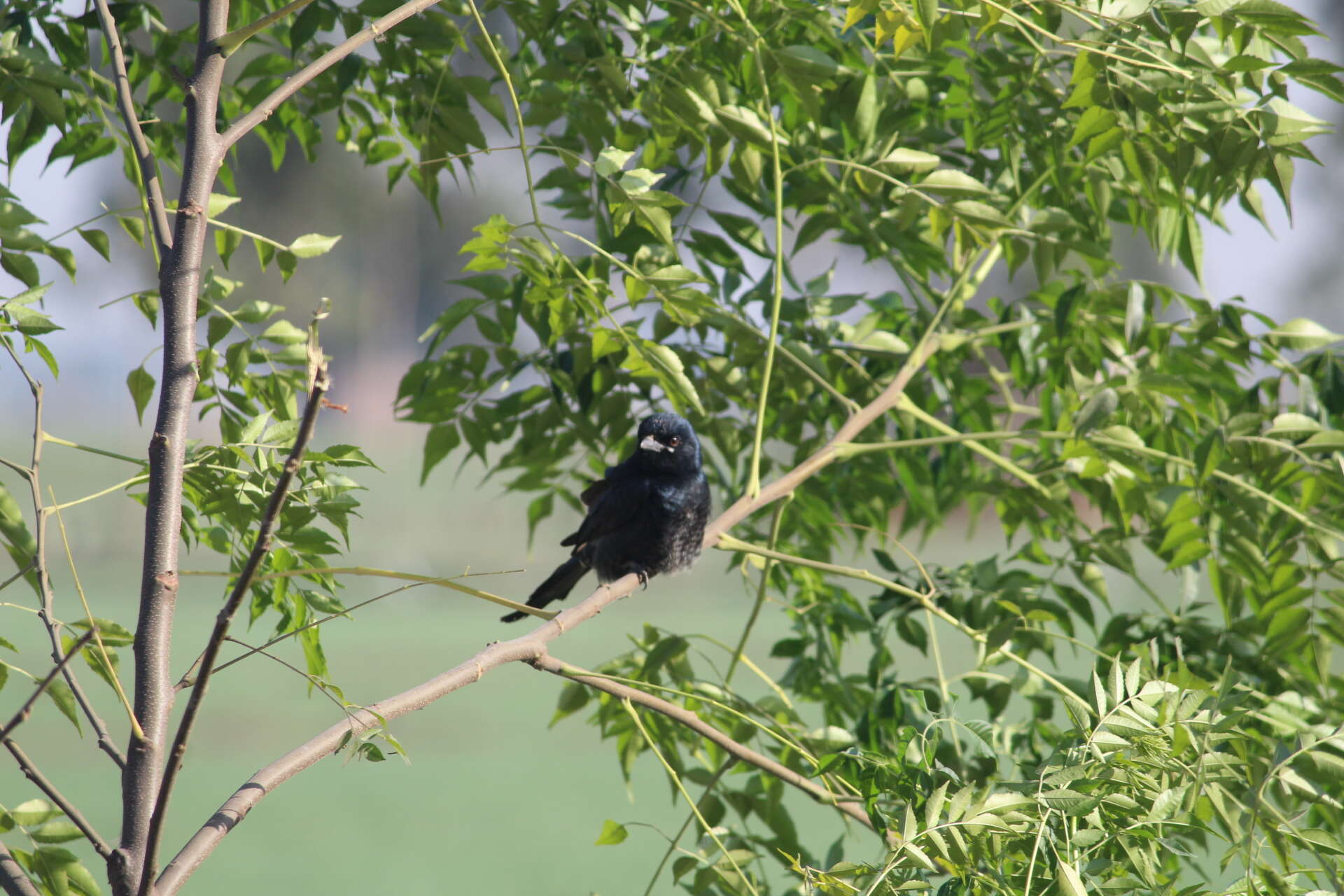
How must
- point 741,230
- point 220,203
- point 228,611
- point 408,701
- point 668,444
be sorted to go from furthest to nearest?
1. point 668,444
2. point 741,230
3. point 220,203
4. point 408,701
5. point 228,611

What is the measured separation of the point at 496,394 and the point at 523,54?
50 cm

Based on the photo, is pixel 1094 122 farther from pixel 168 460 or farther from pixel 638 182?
pixel 168 460

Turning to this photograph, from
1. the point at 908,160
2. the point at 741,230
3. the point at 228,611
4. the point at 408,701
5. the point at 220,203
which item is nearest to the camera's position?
the point at 228,611

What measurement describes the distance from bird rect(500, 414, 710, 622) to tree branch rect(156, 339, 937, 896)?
631 millimetres

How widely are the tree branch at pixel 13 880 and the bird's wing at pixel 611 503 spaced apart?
1.25 m

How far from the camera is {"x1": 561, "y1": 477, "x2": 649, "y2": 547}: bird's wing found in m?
1.84

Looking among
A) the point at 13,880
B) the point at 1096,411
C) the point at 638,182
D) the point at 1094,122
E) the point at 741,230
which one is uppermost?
the point at 741,230

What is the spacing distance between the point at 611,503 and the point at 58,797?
129cm

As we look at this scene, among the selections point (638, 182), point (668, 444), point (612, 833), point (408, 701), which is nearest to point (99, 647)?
point (408, 701)

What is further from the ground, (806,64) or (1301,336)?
(806,64)

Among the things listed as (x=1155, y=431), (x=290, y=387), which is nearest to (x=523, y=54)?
(x=290, y=387)

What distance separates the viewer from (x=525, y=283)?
134 cm

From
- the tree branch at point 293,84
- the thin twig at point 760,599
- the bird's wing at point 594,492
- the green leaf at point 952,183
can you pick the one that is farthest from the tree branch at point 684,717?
the bird's wing at point 594,492

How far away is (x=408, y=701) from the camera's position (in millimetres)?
716
